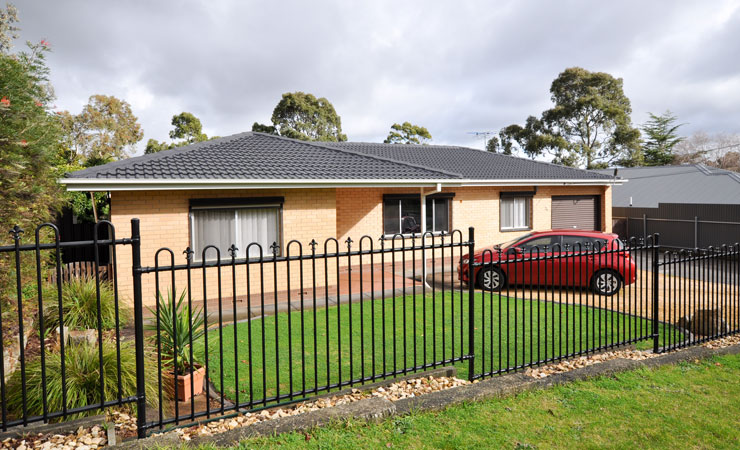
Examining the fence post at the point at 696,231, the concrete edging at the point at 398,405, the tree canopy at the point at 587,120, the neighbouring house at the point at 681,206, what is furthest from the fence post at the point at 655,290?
the tree canopy at the point at 587,120

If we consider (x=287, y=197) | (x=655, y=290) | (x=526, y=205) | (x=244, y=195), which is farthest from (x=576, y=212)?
(x=244, y=195)

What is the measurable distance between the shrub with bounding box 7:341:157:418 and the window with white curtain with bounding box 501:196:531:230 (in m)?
15.7

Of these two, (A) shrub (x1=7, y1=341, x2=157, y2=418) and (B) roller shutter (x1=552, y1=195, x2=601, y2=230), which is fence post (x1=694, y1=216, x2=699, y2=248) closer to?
(B) roller shutter (x1=552, y1=195, x2=601, y2=230)

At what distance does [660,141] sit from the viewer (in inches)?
1863

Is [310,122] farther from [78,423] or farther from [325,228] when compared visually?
[78,423]

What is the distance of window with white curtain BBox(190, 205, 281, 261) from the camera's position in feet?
35.0

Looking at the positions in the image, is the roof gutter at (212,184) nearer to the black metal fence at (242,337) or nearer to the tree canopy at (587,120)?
the black metal fence at (242,337)

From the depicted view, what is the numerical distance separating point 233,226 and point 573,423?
8.86 m

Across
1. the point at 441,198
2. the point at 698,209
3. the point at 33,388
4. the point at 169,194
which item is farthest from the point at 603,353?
the point at 698,209

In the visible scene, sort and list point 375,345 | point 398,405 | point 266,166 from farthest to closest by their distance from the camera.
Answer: point 266,166
point 375,345
point 398,405

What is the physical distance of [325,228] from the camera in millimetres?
12078

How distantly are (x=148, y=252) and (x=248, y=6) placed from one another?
650cm

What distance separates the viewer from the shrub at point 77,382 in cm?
401

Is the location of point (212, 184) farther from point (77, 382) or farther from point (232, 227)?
point (77, 382)
